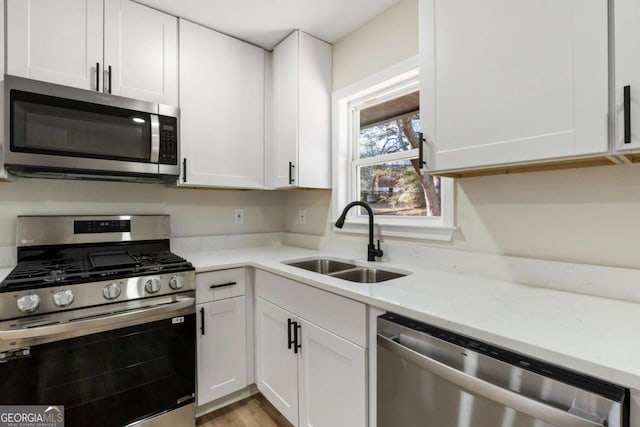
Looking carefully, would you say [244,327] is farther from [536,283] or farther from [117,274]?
[536,283]

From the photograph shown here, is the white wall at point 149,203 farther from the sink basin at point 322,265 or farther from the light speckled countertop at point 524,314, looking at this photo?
the light speckled countertop at point 524,314

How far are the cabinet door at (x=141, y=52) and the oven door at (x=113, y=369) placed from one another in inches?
47.9

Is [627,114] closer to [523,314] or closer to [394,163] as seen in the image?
[523,314]

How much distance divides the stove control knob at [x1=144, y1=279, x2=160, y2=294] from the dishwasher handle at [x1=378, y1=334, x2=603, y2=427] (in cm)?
112

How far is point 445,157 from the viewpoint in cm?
124

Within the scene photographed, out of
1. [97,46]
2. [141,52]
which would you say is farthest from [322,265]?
[97,46]

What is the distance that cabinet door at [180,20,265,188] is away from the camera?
6.40ft

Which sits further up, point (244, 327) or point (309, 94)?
point (309, 94)

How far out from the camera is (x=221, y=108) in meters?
2.09

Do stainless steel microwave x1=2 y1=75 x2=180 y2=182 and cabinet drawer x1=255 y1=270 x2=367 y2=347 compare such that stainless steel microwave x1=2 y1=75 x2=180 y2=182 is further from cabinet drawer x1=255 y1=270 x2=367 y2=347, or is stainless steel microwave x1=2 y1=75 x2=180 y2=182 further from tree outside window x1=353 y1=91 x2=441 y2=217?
tree outside window x1=353 y1=91 x2=441 y2=217

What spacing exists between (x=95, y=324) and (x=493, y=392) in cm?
151

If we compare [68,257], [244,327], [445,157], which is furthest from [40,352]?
[445,157]

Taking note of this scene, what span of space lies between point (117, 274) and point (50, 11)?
53.0 inches

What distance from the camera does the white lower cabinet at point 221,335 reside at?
1.71m
